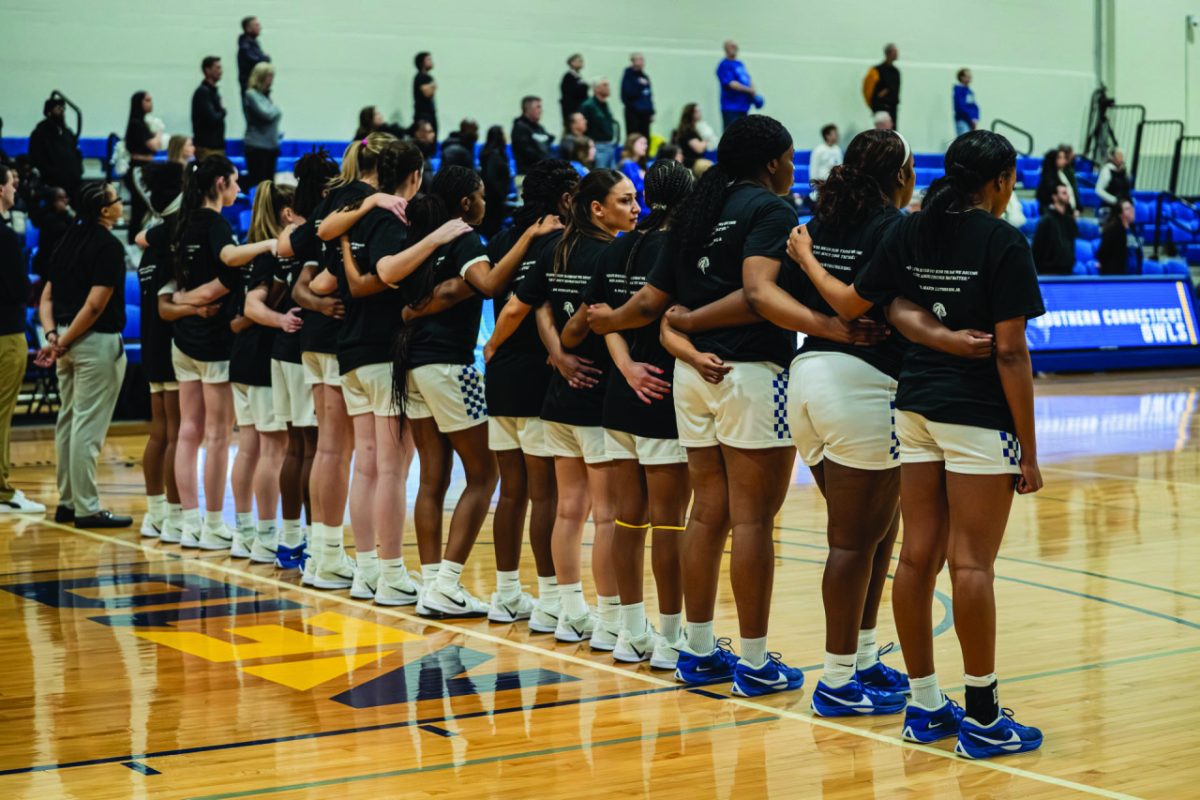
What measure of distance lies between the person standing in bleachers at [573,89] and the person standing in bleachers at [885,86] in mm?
4999

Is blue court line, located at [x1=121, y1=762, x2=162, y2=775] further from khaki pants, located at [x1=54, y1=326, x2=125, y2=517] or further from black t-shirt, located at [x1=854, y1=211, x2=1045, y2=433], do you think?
khaki pants, located at [x1=54, y1=326, x2=125, y2=517]

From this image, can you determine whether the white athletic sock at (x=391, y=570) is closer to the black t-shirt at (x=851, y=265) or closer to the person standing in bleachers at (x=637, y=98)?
the black t-shirt at (x=851, y=265)

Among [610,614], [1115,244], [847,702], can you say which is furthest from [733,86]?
[847,702]

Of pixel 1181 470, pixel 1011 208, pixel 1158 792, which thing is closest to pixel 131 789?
pixel 1158 792

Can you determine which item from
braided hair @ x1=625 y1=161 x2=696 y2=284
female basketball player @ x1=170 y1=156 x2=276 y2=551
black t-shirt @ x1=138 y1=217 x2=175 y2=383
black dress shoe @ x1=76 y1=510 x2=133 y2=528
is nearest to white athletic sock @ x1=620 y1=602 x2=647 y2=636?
braided hair @ x1=625 y1=161 x2=696 y2=284

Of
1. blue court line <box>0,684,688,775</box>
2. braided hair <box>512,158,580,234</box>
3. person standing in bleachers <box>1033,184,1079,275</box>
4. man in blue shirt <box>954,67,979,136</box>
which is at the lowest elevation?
blue court line <box>0,684,688,775</box>

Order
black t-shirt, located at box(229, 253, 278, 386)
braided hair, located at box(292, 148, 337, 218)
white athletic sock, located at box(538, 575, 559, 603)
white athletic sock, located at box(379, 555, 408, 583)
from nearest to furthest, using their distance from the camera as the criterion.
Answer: white athletic sock, located at box(538, 575, 559, 603) → white athletic sock, located at box(379, 555, 408, 583) → braided hair, located at box(292, 148, 337, 218) → black t-shirt, located at box(229, 253, 278, 386)

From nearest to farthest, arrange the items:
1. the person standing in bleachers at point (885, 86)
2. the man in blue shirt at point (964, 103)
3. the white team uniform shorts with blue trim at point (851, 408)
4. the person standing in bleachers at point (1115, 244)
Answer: the white team uniform shorts with blue trim at point (851, 408)
the person standing in bleachers at point (1115, 244)
the person standing in bleachers at point (885, 86)
the man in blue shirt at point (964, 103)

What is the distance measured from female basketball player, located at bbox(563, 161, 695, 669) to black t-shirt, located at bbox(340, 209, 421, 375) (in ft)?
4.25

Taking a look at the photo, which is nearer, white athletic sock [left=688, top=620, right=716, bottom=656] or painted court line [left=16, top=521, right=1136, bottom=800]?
painted court line [left=16, top=521, right=1136, bottom=800]

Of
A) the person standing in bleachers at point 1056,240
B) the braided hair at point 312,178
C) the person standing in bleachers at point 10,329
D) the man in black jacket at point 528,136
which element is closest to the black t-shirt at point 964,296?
the braided hair at point 312,178

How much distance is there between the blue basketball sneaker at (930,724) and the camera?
421 cm

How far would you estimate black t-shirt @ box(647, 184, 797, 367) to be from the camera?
15.0 feet

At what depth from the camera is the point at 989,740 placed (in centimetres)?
405
